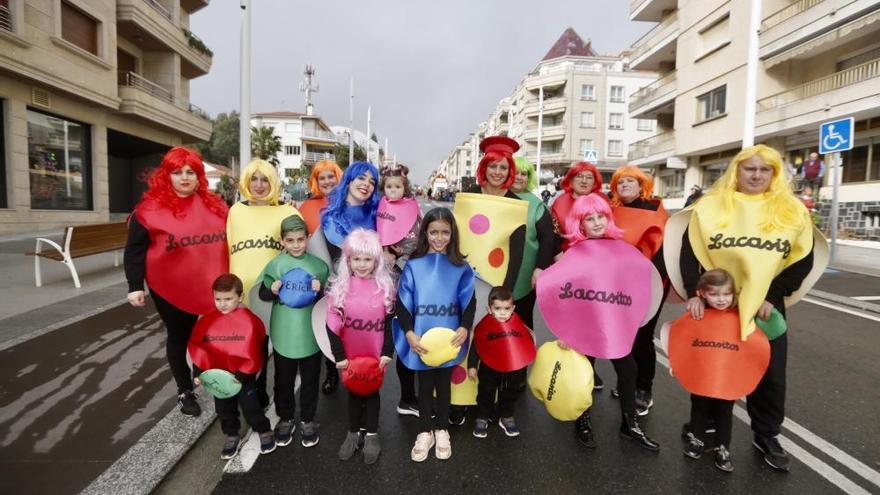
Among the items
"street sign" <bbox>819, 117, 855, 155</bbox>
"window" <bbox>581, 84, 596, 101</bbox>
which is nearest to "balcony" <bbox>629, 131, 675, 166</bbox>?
"street sign" <bbox>819, 117, 855, 155</bbox>

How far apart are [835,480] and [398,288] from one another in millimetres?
2820

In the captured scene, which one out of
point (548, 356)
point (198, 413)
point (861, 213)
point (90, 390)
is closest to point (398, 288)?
point (548, 356)

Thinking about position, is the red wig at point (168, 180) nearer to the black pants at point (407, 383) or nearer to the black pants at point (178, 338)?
the black pants at point (178, 338)

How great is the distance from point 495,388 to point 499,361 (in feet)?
1.04

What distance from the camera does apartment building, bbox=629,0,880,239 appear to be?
14664 mm

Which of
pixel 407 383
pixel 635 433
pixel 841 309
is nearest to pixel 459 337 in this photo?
pixel 407 383

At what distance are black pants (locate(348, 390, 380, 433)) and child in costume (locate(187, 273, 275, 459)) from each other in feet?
1.79

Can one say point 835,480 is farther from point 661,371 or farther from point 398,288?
point 398,288

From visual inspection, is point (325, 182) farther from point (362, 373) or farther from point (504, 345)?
point (504, 345)

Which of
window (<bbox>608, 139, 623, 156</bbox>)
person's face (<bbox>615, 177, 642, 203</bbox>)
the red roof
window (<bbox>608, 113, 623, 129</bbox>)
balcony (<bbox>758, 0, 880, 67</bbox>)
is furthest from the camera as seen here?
the red roof

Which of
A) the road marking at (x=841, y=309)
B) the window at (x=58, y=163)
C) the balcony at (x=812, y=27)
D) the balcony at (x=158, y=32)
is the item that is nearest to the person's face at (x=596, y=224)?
the road marking at (x=841, y=309)

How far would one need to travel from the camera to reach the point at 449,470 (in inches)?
114

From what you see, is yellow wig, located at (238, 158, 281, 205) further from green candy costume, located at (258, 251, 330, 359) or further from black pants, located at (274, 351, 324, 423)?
black pants, located at (274, 351, 324, 423)

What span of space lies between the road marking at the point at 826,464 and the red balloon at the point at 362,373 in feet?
8.97
